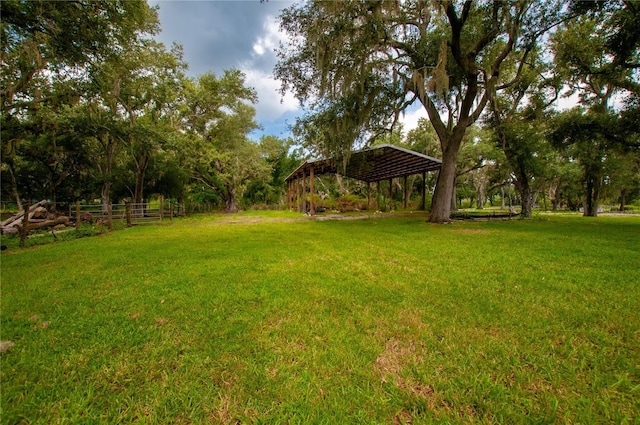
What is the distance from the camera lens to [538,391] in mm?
1391

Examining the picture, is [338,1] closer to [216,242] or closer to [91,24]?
[91,24]

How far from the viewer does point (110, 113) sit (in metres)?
11.4

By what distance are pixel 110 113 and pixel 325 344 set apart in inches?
588

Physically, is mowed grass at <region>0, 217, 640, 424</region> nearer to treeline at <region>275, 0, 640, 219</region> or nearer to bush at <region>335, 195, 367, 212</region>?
treeline at <region>275, 0, 640, 219</region>

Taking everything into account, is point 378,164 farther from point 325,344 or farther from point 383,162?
point 325,344

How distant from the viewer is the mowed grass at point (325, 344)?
51.7 inches

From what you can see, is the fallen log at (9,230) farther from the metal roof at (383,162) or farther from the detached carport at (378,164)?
the metal roof at (383,162)

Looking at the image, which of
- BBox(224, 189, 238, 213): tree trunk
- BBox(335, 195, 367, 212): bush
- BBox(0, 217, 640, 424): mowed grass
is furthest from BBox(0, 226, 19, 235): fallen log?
BBox(335, 195, 367, 212): bush

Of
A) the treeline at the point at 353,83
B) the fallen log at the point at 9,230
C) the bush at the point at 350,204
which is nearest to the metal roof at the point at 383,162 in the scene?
the treeline at the point at 353,83

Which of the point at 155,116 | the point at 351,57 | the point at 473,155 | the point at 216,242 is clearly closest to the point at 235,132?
the point at 155,116

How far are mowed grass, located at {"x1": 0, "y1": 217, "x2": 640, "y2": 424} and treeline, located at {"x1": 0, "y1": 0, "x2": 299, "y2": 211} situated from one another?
507cm

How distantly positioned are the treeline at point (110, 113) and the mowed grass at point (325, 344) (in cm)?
507

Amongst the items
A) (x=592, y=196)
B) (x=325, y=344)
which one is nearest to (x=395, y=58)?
(x=325, y=344)

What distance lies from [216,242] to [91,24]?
5363mm
